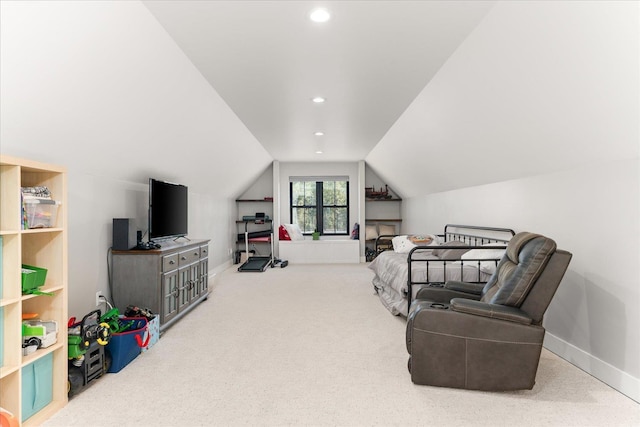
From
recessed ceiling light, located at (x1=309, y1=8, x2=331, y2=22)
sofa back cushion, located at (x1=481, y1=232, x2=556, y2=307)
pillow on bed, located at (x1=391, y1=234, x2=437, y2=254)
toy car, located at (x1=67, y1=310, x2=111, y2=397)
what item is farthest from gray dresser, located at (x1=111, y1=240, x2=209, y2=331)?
pillow on bed, located at (x1=391, y1=234, x2=437, y2=254)

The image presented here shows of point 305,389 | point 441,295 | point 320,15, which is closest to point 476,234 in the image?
point 441,295

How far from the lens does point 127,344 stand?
2.98 metres

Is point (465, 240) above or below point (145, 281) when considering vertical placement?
above

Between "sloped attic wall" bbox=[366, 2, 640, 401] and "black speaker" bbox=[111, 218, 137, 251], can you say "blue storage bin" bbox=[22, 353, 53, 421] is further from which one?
"sloped attic wall" bbox=[366, 2, 640, 401]

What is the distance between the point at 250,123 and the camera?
5.42 metres

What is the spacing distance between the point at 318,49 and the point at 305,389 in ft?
8.18

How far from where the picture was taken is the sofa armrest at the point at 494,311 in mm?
2447

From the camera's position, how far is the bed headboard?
13.9 ft

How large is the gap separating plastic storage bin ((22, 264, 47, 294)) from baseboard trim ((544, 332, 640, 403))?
11.9 feet

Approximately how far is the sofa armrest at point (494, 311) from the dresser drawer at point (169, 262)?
8.95ft

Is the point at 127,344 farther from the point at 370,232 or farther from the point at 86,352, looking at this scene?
the point at 370,232

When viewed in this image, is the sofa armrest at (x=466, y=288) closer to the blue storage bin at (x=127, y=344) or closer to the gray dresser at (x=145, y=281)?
the blue storage bin at (x=127, y=344)

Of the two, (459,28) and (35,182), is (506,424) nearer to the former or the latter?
(459,28)

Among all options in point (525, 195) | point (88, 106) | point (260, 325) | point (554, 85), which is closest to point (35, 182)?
point (88, 106)
